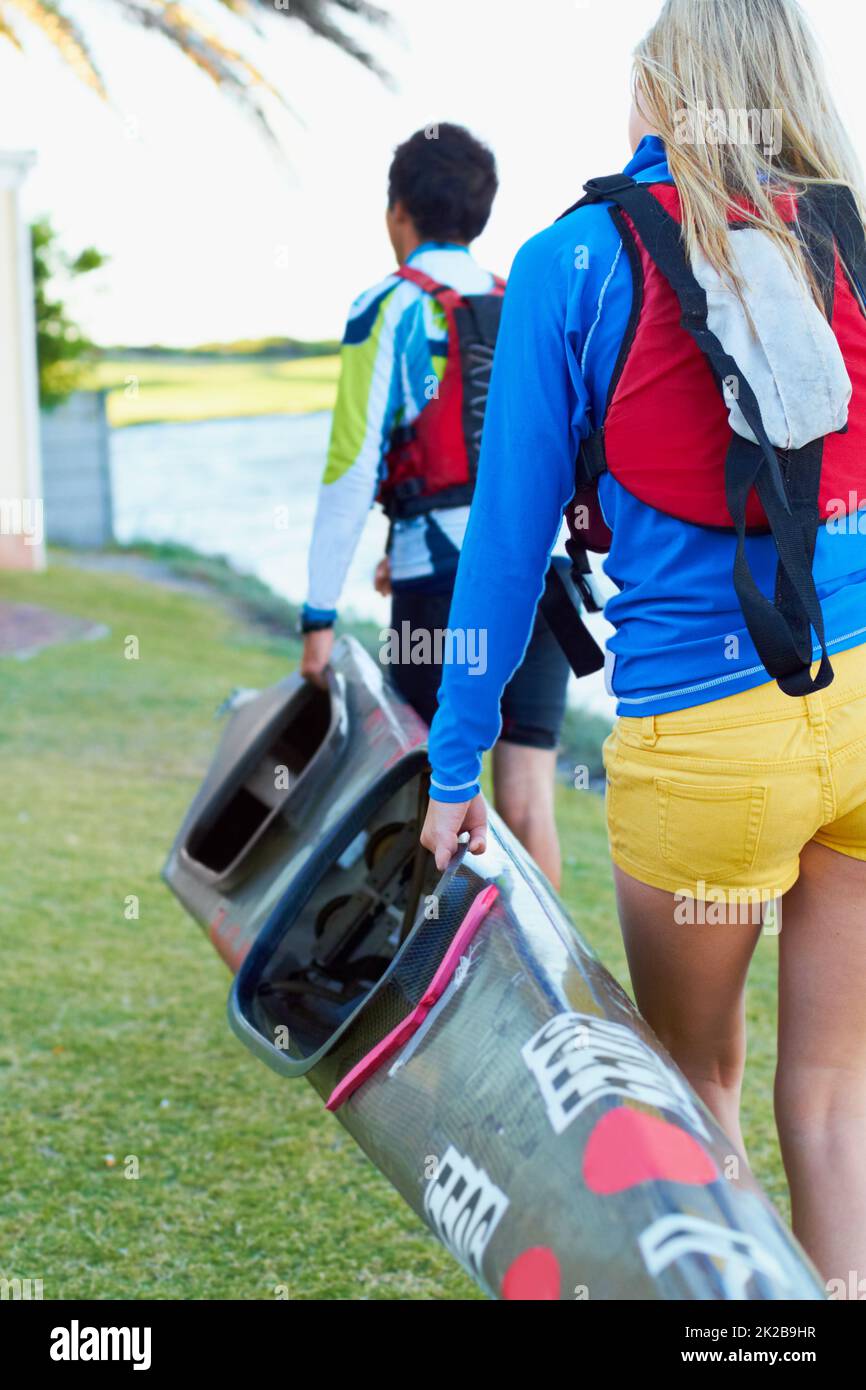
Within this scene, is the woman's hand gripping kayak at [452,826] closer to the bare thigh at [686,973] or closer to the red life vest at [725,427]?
the bare thigh at [686,973]

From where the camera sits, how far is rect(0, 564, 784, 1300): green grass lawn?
268cm

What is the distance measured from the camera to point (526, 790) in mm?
3486

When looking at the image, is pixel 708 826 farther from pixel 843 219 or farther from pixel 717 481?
pixel 843 219

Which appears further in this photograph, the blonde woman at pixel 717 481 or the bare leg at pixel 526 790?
the bare leg at pixel 526 790

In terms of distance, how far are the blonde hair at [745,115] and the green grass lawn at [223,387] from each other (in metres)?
16.2

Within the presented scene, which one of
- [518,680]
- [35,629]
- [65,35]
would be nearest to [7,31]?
[65,35]

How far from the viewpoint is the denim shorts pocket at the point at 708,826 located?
173 cm

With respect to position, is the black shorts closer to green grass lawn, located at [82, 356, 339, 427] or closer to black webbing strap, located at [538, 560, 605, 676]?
black webbing strap, located at [538, 560, 605, 676]

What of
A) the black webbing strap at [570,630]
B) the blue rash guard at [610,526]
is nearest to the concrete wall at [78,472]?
the black webbing strap at [570,630]

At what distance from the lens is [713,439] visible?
5.53 feet

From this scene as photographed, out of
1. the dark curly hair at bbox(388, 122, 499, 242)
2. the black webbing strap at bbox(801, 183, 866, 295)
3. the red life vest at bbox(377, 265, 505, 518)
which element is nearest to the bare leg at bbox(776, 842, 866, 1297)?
the black webbing strap at bbox(801, 183, 866, 295)

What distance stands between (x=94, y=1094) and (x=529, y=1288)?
200 cm

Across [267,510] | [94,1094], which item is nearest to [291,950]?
[94,1094]
